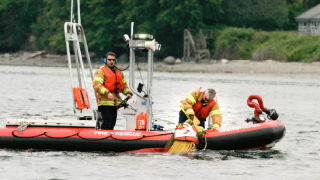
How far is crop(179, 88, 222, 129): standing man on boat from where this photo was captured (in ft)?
39.6

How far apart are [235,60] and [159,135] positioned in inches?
1526

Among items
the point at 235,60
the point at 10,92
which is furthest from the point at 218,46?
the point at 10,92

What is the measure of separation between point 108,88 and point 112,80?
0.50 ft

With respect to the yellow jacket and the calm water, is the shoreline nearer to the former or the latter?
the calm water

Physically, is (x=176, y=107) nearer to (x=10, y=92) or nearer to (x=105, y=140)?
(x=10, y=92)

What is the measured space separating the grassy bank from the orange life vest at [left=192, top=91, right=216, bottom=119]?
34235mm

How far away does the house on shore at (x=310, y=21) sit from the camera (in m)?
53.6

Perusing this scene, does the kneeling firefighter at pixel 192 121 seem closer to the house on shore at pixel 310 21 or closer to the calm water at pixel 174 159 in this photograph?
the calm water at pixel 174 159

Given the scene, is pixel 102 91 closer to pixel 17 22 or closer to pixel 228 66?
pixel 228 66

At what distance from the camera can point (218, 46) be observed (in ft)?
171

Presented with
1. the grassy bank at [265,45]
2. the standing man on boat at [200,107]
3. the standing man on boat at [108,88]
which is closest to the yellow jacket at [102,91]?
the standing man on boat at [108,88]

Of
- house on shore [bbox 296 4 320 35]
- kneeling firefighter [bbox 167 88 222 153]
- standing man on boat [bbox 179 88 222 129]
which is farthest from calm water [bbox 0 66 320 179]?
house on shore [bbox 296 4 320 35]

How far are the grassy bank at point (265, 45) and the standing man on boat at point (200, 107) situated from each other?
3422 centimetres

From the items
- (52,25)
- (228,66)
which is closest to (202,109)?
(228,66)
